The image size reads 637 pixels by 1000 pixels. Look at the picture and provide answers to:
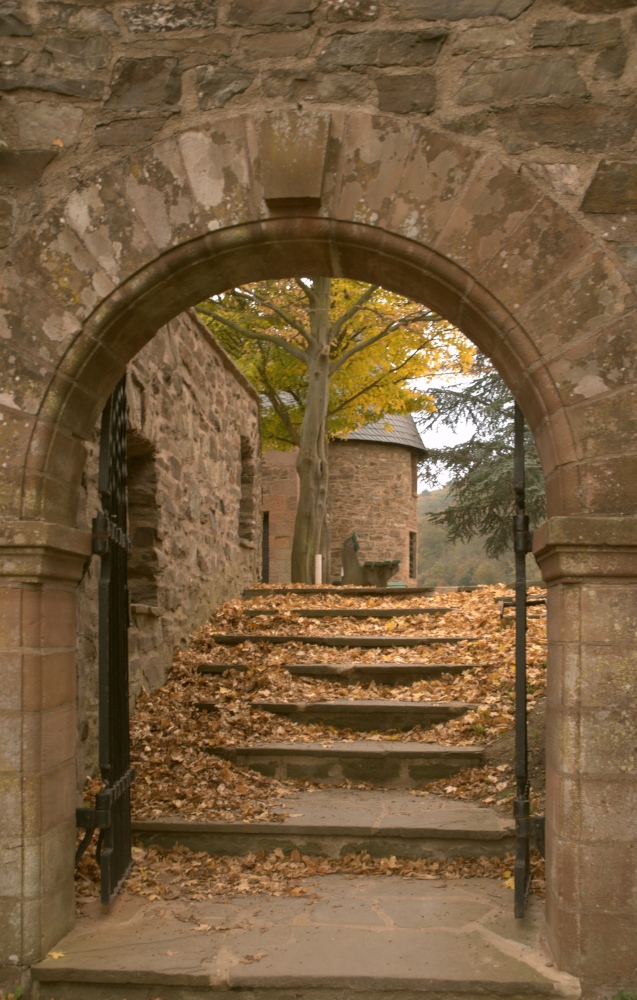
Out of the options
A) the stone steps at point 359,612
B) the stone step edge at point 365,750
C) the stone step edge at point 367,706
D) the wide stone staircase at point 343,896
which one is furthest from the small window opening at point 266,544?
the stone step edge at point 365,750

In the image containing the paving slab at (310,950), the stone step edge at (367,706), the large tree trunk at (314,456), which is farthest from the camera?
the large tree trunk at (314,456)

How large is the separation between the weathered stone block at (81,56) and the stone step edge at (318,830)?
3.41m

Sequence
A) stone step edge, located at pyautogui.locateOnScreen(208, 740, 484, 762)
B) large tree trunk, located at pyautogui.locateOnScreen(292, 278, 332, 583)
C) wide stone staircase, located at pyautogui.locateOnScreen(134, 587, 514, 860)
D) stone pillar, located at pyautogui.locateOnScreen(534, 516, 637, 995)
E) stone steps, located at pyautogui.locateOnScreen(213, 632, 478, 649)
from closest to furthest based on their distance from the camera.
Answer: stone pillar, located at pyautogui.locateOnScreen(534, 516, 637, 995) < wide stone staircase, located at pyautogui.locateOnScreen(134, 587, 514, 860) < stone step edge, located at pyautogui.locateOnScreen(208, 740, 484, 762) < stone steps, located at pyautogui.locateOnScreen(213, 632, 478, 649) < large tree trunk, located at pyautogui.locateOnScreen(292, 278, 332, 583)

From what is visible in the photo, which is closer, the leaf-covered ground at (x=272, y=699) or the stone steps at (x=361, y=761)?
the leaf-covered ground at (x=272, y=699)

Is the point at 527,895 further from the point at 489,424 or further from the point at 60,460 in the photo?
the point at 489,424

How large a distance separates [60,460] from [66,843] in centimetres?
149

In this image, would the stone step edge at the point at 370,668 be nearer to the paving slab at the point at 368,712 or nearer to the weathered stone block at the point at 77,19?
the paving slab at the point at 368,712

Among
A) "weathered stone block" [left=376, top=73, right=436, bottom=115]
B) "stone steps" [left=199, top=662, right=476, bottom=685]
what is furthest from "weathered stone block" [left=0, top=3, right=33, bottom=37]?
"stone steps" [left=199, top=662, right=476, bottom=685]

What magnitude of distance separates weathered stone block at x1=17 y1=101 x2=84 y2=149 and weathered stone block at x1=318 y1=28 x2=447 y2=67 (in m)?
0.97

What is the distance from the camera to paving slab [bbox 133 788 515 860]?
4.33m

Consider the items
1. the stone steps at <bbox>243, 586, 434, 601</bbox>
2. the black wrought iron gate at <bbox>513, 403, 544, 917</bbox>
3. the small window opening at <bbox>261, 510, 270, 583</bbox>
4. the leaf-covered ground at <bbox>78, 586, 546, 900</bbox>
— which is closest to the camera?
the black wrought iron gate at <bbox>513, 403, 544, 917</bbox>

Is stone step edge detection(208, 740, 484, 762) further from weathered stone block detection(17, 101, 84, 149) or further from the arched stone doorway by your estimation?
weathered stone block detection(17, 101, 84, 149)

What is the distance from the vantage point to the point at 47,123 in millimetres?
3484

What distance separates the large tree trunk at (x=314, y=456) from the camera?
13.1 m
